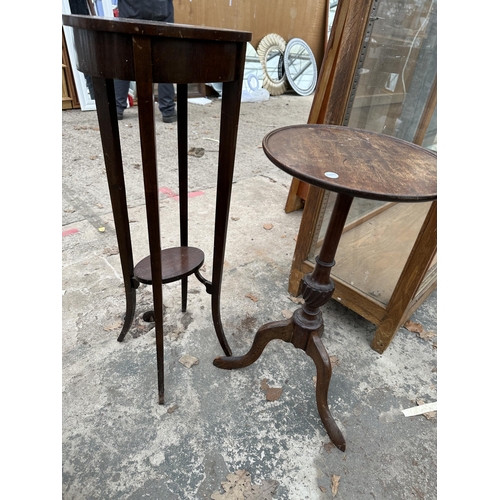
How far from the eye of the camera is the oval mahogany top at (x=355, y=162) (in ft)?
3.16

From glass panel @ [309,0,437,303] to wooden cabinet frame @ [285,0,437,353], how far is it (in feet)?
0.15

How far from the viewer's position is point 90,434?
1.36m

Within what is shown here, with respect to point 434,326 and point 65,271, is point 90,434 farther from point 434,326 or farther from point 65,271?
point 434,326

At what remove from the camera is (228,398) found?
5.08ft

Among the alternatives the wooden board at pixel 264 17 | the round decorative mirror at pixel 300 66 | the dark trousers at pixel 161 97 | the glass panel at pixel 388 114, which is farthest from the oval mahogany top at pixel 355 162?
the round decorative mirror at pixel 300 66

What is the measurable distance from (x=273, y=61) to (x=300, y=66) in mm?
831

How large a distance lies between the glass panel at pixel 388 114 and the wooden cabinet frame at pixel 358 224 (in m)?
0.05

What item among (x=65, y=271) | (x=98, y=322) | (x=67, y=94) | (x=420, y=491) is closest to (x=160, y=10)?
(x=67, y=94)

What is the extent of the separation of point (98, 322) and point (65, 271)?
52cm

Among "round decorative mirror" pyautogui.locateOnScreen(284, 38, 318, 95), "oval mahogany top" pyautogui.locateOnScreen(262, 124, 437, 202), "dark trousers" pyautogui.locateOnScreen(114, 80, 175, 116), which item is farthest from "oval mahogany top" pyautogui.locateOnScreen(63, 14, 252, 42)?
"round decorative mirror" pyautogui.locateOnScreen(284, 38, 318, 95)

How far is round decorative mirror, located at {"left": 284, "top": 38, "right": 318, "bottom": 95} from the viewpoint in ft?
23.5

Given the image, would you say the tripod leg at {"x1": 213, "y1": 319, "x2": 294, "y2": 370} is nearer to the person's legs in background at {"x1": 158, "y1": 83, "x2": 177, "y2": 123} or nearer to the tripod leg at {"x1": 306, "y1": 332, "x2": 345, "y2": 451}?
the tripod leg at {"x1": 306, "y1": 332, "x2": 345, "y2": 451}

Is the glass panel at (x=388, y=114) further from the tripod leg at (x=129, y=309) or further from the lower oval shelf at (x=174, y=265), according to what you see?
the tripod leg at (x=129, y=309)

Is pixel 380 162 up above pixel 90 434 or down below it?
above
